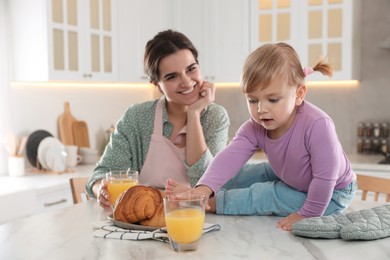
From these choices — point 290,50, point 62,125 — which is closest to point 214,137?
point 290,50

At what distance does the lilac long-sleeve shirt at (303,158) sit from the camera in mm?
1366

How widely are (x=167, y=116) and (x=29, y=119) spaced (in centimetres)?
168

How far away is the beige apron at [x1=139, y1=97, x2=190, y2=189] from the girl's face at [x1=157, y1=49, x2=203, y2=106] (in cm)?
11

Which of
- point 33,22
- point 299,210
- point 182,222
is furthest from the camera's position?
point 33,22

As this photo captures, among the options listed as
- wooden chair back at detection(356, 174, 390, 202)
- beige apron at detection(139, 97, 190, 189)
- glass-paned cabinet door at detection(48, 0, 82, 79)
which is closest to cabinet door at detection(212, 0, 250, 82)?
glass-paned cabinet door at detection(48, 0, 82, 79)

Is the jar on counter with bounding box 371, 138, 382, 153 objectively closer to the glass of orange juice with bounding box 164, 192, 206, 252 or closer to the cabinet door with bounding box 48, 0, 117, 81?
the cabinet door with bounding box 48, 0, 117, 81

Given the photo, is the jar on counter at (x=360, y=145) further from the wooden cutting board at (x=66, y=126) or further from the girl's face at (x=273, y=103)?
the girl's face at (x=273, y=103)

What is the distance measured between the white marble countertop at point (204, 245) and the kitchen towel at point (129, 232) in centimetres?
1

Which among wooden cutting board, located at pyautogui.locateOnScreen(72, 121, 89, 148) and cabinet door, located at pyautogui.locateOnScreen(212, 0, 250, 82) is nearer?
wooden cutting board, located at pyautogui.locateOnScreen(72, 121, 89, 148)

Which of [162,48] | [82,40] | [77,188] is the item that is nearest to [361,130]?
[82,40]

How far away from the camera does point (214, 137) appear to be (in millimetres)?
2074

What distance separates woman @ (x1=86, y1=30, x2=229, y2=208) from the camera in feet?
6.54

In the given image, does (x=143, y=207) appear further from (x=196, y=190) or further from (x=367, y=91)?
(x=367, y=91)

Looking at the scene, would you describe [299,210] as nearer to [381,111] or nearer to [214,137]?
[214,137]
